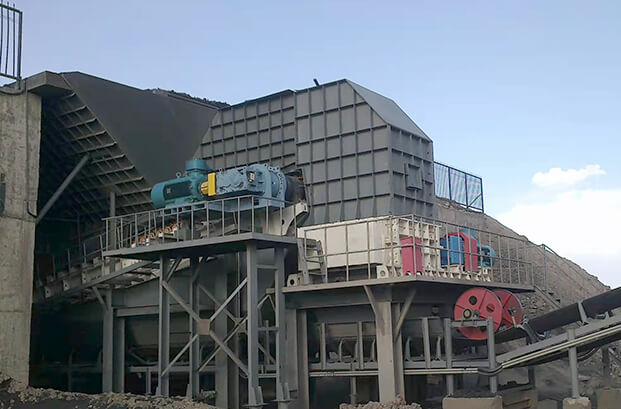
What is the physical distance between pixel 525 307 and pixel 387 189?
39.5 feet

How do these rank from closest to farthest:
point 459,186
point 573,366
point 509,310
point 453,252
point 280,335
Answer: point 573,366 < point 509,310 < point 280,335 < point 453,252 < point 459,186

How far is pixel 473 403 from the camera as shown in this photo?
15469mm

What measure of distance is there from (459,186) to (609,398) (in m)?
16.4

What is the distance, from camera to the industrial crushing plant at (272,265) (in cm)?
1722

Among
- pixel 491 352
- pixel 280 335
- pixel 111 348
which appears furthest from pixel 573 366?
pixel 111 348

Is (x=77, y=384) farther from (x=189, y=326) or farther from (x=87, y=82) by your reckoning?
(x=87, y=82)

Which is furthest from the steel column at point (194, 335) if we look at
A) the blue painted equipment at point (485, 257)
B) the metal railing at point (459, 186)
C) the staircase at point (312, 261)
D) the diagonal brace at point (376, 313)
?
the metal railing at point (459, 186)

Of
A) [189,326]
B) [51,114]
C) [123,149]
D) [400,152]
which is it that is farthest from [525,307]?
[51,114]

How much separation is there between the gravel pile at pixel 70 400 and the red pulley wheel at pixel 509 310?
699 centimetres

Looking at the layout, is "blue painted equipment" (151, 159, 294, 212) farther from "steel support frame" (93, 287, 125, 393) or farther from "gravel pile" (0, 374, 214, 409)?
"gravel pile" (0, 374, 214, 409)

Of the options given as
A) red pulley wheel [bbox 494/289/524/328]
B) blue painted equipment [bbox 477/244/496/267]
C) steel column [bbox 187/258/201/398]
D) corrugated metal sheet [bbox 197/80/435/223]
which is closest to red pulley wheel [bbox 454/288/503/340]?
red pulley wheel [bbox 494/289/524/328]

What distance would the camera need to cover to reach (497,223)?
1371 inches

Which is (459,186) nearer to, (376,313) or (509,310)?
(509,310)

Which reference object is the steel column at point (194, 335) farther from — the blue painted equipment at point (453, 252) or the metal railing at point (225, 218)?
the blue painted equipment at point (453, 252)
